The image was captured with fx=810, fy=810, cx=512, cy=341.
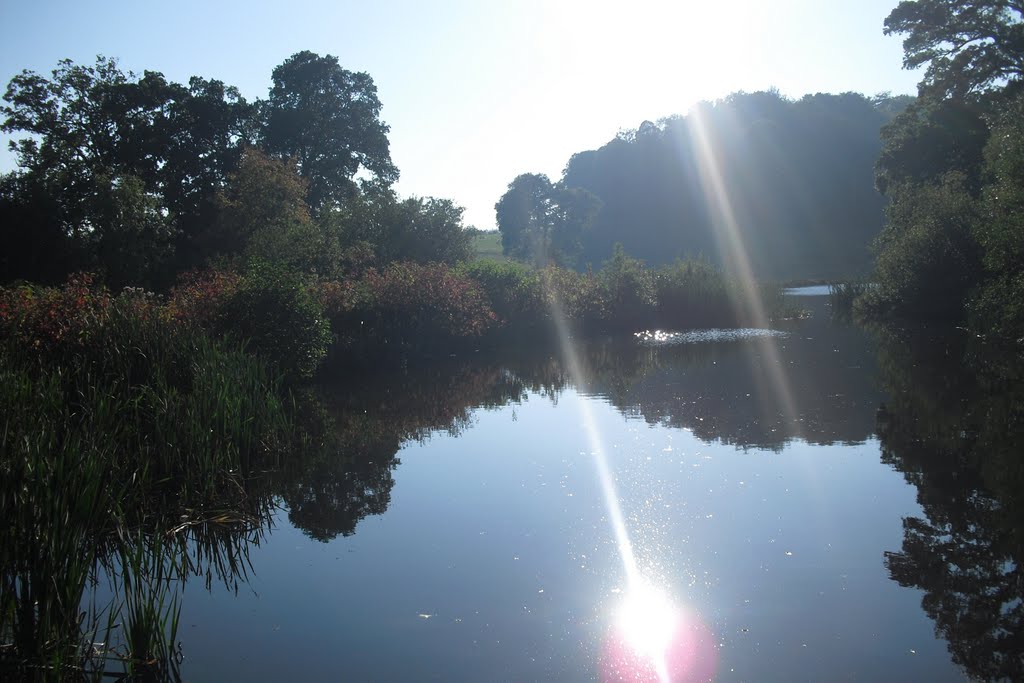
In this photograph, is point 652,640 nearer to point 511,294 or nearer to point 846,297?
point 511,294

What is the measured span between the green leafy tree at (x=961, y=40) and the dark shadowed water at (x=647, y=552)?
19367 mm

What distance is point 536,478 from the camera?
31.3 feet

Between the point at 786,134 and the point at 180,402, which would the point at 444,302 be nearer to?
the point at 180,402

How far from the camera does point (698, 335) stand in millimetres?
26672

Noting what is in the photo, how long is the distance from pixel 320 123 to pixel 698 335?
2256 cm

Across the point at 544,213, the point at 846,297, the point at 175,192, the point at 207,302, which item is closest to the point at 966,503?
the point at 207,302

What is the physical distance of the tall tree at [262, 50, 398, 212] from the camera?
38625 millimetres

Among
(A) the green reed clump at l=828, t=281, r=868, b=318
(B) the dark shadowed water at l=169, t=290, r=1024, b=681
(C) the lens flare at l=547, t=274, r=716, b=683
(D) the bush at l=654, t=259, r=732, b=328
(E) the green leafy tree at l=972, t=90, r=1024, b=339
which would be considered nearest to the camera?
(C) the lens flare at l=547, t=274, r=716, b=683

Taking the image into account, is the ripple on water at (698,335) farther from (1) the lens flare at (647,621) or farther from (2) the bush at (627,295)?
(1) the lens flare at (647,621)

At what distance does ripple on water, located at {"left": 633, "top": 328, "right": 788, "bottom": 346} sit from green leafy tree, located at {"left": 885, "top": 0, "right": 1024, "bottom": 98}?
37.5 ft

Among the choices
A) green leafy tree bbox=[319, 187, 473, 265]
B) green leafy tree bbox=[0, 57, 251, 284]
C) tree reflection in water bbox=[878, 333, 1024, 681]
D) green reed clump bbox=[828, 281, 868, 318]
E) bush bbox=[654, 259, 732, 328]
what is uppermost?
green leafy tree bbox=[0, 57, 251, 284]

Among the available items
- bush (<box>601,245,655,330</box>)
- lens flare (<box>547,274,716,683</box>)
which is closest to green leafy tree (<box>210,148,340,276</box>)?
bush (<box>601,245,655,330</box>)

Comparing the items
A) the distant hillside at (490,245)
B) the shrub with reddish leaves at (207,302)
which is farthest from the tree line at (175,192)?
the distant hillside at (490,245)

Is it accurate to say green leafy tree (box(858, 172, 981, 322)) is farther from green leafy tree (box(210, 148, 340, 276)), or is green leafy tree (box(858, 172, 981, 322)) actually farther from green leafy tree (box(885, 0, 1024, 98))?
green leafy tree (box(210, 148, 340, 276))
